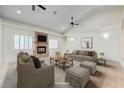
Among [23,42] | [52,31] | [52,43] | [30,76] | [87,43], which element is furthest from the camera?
[52,43]

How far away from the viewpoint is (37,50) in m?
6.89

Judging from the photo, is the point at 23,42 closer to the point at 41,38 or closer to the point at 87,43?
the point at 41,38

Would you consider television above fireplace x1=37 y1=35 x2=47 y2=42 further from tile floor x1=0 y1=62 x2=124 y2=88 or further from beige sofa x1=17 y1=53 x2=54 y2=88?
beige sofa x1=17 y1=53 x2=54 y2=88

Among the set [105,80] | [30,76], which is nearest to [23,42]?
[30,76]

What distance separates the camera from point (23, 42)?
236 inches

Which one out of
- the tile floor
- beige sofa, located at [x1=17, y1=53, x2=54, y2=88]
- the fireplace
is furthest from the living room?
beige sofa, located at [x1=17, y1=53, x2=54, y2=88]

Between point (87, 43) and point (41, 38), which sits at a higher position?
point (41, 38)

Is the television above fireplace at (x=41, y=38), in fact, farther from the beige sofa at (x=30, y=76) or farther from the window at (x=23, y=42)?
the beige sofa at (x=30, y=76)

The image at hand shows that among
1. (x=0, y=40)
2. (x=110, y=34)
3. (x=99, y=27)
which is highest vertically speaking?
(x=99, y=27)
